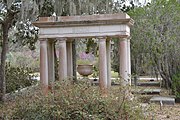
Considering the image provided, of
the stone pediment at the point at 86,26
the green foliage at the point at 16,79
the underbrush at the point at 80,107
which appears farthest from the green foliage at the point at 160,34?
the underbrush at the point at 80,107

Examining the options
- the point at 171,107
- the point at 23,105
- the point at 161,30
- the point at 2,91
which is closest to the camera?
the point at 23,105

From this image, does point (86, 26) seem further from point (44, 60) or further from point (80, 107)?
point (80, 107)

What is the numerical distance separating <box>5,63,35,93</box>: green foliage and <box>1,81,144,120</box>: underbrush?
7.58 meters

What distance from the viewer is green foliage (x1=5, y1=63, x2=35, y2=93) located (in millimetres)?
12867

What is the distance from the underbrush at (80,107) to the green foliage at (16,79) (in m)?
7.58

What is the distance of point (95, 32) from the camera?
948 cm

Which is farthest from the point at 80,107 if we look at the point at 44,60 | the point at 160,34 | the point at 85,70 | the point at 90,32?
the point at 85,70

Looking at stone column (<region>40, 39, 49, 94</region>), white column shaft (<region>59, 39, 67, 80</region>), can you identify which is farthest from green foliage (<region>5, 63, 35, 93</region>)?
white column shaft (<region>59, 39, 67, 80</region>)

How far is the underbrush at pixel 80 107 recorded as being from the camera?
198 inches

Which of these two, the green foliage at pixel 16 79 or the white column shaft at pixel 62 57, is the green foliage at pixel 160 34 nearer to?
the white column shaft at pixel 62 57

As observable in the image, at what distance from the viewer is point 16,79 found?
1371 centimetres

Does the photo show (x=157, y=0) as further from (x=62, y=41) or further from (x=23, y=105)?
(x=23, y=105)

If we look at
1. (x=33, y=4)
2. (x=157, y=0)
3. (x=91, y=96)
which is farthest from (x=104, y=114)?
(x=157, y=0)

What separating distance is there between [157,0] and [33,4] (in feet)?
15.3
